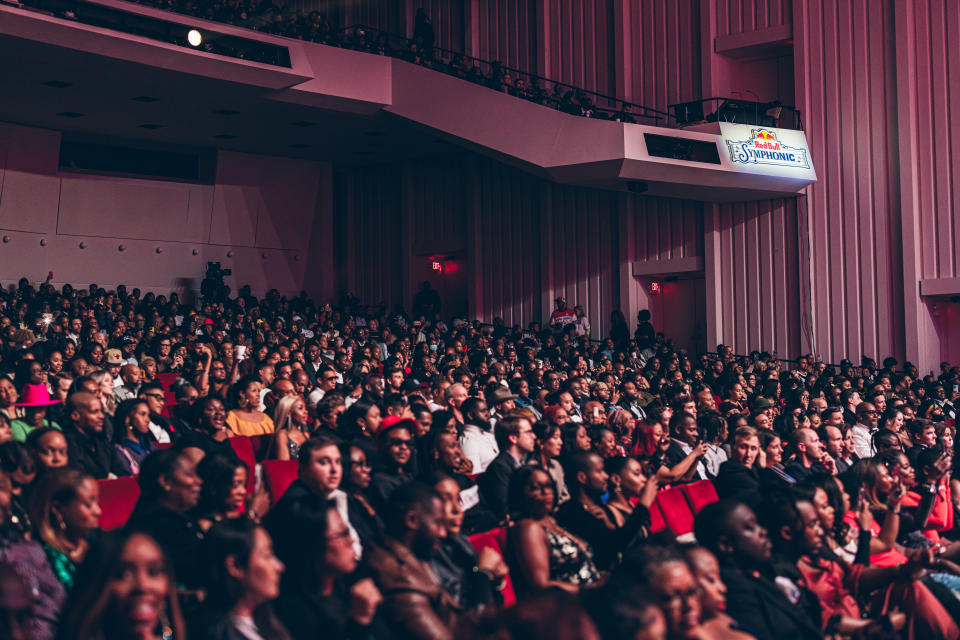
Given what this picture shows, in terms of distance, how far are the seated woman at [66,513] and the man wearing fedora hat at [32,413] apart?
1.06 m

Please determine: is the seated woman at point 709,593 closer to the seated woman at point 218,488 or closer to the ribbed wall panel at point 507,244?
the seated woman at point 218,488

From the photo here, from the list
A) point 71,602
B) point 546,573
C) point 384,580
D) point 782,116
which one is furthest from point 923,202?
point 71,602

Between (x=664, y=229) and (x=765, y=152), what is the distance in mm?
1928

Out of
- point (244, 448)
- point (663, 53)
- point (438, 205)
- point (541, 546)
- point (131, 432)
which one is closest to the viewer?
point (541, 546)

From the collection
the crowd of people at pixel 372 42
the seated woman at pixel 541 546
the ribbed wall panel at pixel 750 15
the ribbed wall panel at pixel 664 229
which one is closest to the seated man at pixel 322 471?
the seated woman at pixel 541 546

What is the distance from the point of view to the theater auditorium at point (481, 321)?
2.70 metres

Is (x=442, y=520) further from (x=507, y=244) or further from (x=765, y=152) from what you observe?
(x=507, y=244)

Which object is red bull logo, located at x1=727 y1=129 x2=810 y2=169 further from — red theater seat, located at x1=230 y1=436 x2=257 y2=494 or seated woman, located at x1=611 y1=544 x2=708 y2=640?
seated woman, located at x1=611 y1=544 x2=708 y2=640

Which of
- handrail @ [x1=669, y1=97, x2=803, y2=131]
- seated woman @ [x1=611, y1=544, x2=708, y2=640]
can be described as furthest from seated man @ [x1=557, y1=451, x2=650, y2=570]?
handrail @ [x1=669, y1=97, x2=803, y2=131]

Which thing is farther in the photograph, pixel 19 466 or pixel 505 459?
pixel 505 459

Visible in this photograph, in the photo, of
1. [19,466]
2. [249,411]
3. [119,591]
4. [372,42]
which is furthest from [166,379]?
[372,42]

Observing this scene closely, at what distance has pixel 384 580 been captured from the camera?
2.60 m

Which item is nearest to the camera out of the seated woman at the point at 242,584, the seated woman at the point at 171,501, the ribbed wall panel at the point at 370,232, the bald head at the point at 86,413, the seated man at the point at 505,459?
the seated woman at the point at 242,584

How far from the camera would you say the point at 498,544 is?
3.36 meters
